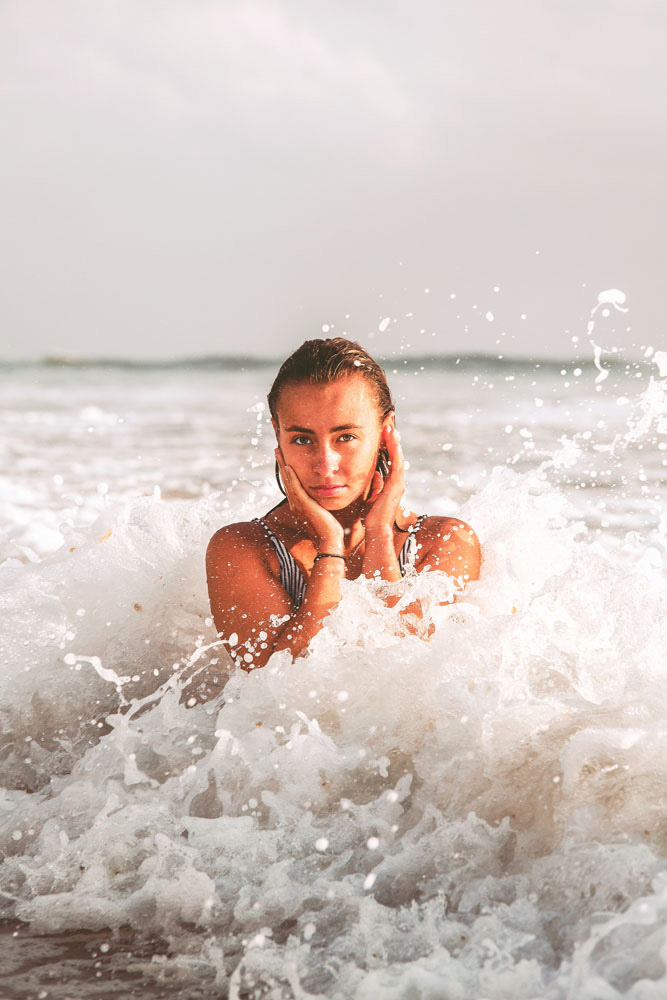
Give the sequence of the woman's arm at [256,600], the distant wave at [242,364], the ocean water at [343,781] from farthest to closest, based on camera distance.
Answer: the distant wave at [242,364] < the woman's arm at [256,600] < the ocean water at [343,781]

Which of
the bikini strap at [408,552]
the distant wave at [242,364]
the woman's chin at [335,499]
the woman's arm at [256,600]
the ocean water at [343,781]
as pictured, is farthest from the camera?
the distant wave at [242,364]

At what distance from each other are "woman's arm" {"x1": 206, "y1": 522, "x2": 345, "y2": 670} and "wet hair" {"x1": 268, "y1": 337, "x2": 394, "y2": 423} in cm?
50

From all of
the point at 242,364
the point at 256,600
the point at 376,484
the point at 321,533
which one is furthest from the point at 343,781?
the point at 242,364

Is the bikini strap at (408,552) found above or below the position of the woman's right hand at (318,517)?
below

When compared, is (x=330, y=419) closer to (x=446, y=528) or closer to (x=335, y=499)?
(x=335, y=499)

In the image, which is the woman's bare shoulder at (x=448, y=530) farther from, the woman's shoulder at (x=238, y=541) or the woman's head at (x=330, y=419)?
the woman's shoulder at (x=238, y=541)

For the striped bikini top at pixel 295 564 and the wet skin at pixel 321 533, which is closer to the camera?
the wet skin at pixel 321 533

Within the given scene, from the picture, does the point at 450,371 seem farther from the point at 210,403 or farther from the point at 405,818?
the point at 405,818

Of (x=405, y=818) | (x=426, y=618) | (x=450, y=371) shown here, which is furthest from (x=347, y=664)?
(x=450, y=371)

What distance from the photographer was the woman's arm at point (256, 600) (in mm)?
3396

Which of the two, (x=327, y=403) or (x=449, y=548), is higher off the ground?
(x=327, y=403)

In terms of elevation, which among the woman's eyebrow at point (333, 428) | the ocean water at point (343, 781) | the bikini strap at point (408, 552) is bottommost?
the ocean water at point (343, 781)

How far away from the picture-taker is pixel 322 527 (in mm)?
3506

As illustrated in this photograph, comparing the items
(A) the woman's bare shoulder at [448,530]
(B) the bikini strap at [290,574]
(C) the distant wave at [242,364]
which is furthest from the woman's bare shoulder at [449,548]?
(C) the distant wave at [242,364]
